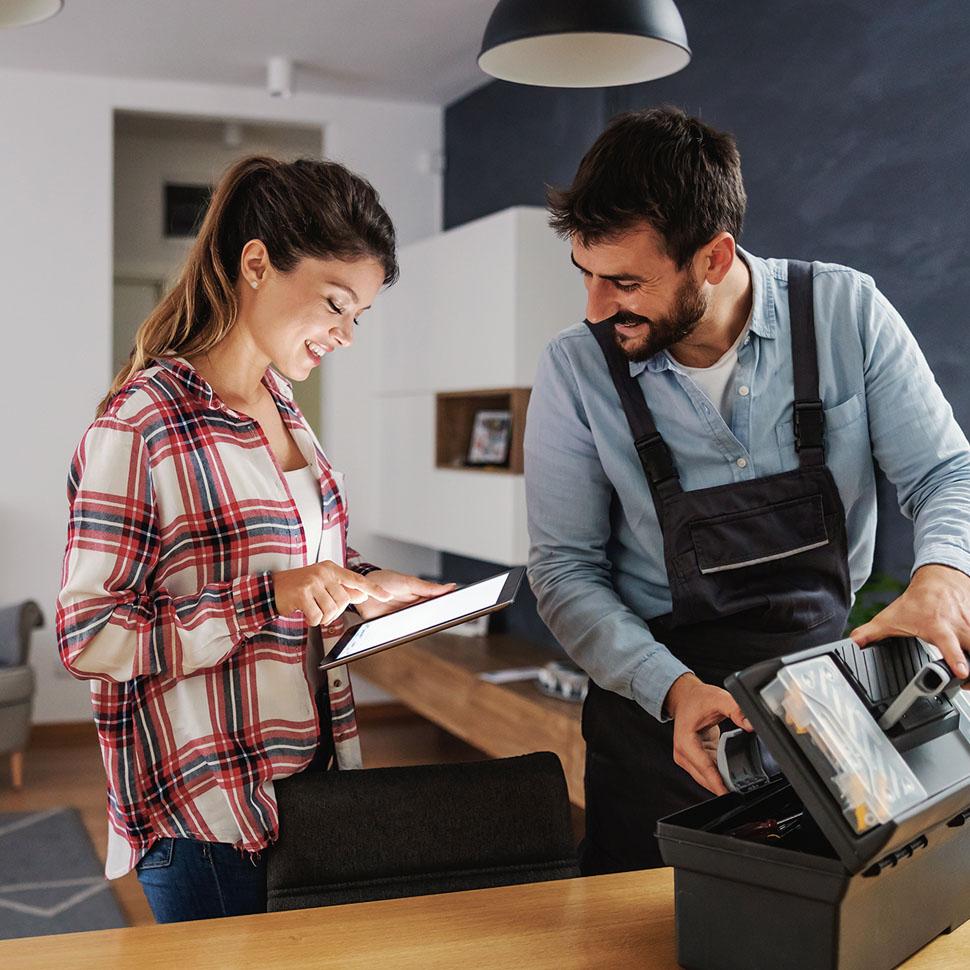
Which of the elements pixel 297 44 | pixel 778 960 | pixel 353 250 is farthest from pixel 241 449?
pixel 297 44

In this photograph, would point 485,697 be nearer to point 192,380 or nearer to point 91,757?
point 91,757

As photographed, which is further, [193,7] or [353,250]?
[193,7]

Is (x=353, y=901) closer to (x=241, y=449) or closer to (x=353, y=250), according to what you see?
(x=241, y=449)

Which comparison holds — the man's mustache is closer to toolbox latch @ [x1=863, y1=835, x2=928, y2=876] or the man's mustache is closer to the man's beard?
the man's beard

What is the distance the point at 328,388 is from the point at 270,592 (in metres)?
4.79

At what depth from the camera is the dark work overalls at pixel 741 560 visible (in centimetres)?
161

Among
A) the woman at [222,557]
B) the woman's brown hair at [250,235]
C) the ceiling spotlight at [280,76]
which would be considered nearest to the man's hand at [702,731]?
the woman at [222,557]

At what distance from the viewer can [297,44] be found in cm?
511

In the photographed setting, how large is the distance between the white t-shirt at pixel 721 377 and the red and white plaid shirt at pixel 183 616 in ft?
1.93

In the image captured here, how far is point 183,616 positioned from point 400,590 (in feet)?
0.84

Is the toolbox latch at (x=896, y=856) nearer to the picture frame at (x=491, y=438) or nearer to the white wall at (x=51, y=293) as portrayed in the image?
the picture frame at (x=491, y=438)

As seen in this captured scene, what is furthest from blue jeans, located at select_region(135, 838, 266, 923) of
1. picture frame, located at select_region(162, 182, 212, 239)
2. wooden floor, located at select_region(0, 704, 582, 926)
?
picture frame, located at select_region(162, 182, 212, 239)

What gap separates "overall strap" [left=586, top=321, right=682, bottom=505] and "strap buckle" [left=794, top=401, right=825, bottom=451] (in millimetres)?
172

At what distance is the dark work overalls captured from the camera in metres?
1.61
